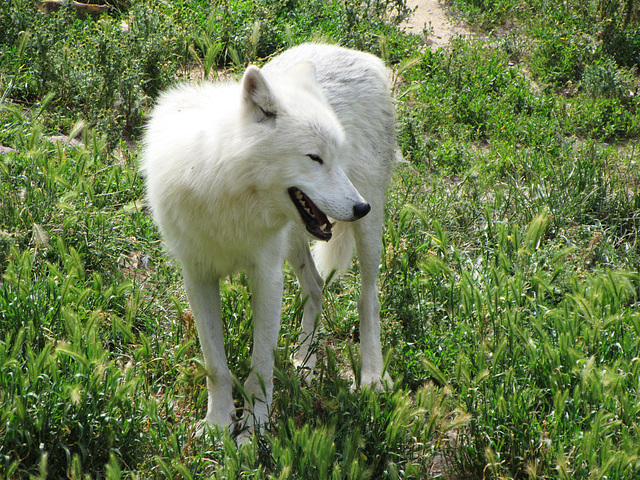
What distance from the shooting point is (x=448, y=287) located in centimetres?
477

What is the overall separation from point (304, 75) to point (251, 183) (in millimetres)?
816

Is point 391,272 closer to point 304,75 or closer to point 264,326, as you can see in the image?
point 264,326

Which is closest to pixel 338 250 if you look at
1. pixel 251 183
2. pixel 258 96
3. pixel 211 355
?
pixel 211 355

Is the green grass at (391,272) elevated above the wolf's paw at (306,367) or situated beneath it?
elevated above

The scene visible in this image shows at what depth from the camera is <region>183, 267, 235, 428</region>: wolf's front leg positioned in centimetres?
362

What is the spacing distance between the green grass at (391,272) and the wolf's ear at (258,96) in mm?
1317

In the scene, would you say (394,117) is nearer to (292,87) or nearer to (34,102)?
(292,87)

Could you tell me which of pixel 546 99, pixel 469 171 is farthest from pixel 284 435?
pixel 546 99

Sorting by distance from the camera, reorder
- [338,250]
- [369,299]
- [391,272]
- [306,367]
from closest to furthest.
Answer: [306,367]
[369,299]
[338,250]
[391,272]

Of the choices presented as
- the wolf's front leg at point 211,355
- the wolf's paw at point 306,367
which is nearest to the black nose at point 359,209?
the wolf's front leg at point 211,355

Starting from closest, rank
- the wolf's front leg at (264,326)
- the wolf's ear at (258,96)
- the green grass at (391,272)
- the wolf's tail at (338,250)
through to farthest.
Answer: the wolf's ear at (258,96) → the green grass at (391,272) → the wolf's front leg at (264,326) → the wolf's tail at (338,250)

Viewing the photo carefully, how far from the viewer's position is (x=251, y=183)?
3166 mm

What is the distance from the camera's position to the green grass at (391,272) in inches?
124

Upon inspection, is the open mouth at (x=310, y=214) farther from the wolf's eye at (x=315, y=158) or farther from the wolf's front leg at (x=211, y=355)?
the wolf's front leg at (x=211, y=355)
